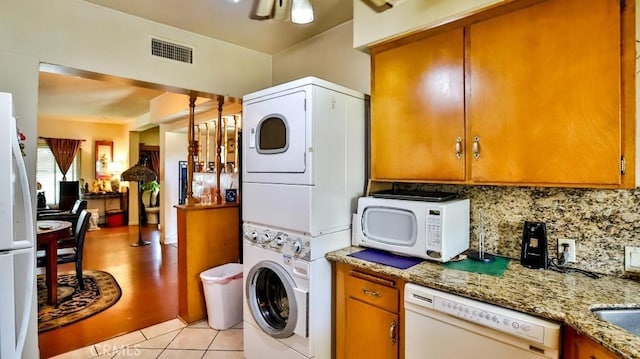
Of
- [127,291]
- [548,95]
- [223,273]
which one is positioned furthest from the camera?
[127,291]

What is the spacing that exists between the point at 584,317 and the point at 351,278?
1.09 m

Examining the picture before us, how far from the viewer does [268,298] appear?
2.40 metres

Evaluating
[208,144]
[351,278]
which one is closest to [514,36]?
[351,278]

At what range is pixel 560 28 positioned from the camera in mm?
1515

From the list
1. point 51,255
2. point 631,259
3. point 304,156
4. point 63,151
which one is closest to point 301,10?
point 304,156

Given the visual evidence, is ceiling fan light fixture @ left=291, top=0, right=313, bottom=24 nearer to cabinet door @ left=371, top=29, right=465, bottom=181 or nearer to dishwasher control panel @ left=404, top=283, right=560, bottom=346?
cabinet door @ left=371, top=29, right=465, bottom=181

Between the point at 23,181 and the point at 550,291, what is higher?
the point at 23,181

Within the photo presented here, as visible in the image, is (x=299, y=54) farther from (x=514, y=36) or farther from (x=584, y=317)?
(x=584, y=317)

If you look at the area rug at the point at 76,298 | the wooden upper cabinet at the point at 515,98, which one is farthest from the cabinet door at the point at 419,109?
the area rug at the point at 76,298

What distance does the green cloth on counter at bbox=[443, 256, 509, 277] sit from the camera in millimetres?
1692

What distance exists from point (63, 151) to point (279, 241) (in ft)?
25.8

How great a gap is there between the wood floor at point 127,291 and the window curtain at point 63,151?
2.02 metres

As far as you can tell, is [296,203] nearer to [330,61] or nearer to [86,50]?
[330,61]

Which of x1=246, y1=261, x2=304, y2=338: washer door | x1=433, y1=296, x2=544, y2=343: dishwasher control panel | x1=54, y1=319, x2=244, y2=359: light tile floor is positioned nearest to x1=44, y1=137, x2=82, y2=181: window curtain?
x1=54, y1=319, x2=244, y2=359: light tile floor
